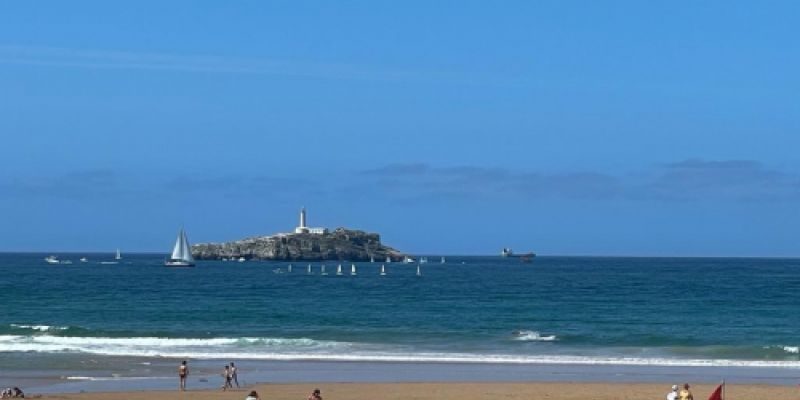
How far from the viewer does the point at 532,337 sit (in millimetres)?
57938

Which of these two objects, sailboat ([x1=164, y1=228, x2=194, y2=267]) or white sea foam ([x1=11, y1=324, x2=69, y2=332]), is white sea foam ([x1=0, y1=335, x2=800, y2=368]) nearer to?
white sea foam ([x1=11, y1=324, x2=69, y2=332])

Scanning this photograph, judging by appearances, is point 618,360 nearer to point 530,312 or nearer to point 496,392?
point 496,392

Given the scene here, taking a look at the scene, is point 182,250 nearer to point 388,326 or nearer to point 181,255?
point 181,255

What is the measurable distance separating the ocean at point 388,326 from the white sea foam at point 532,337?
97 mm

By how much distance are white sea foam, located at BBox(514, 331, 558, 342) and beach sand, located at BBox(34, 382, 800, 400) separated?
60.3 ft

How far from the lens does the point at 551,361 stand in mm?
47938

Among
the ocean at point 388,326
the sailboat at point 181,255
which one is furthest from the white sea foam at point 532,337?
the sailboat at point 181,255

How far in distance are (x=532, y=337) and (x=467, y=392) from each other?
22556 mm

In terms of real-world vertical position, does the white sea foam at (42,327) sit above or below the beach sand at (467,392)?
above

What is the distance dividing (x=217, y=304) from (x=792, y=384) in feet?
156

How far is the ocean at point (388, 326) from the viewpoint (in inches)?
1905

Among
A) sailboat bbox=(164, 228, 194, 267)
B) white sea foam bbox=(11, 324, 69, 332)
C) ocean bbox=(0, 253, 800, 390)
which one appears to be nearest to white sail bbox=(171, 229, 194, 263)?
sailboat bbox=(164, 228, 194, 267)

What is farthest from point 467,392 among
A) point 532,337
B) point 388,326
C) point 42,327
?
point 42,327

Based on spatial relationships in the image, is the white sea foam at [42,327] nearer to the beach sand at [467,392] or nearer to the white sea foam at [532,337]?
the white sea foam at [532,337]
